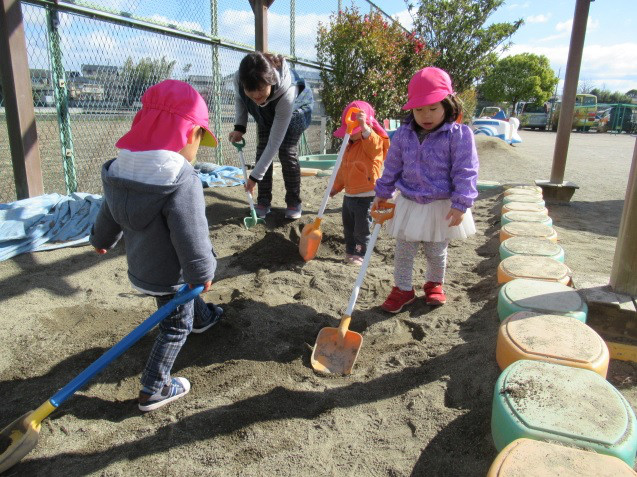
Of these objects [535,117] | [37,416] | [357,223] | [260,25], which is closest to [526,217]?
[357,223]

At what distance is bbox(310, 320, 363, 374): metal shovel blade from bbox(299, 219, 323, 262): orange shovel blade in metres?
1.18

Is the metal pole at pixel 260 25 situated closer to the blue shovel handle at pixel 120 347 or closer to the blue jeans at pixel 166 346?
the blue jeans at pixel 166 346

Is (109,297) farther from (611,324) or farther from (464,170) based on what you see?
(611,324)

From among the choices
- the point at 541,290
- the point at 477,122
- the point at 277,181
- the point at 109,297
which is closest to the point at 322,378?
the point at 541,290

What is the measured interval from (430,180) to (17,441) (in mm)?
2144

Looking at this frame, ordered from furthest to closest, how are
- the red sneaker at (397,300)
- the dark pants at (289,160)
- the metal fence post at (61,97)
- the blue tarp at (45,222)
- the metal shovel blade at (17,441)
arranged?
the dark pants at (289,160)
the metal fence post at (61,97)
the blue tarp at (45,222)
the red sneaker at (397,300)
the metal shovel blade at (17,441)

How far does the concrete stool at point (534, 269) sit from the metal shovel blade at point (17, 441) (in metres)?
2.29

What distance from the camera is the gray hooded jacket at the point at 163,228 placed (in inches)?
67.1

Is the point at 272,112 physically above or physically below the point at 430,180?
above

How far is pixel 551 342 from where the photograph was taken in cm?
178

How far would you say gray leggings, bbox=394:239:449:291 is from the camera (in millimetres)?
2746

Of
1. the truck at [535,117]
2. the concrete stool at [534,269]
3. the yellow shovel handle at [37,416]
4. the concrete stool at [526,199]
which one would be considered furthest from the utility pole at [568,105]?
the truck at [535,117]

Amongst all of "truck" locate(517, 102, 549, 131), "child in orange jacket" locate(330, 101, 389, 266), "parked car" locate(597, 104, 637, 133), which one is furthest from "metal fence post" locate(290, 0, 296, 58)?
"truck" locate(517, 102, 549, 131)

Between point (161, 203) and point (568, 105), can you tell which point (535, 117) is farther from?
point (161, 203)
